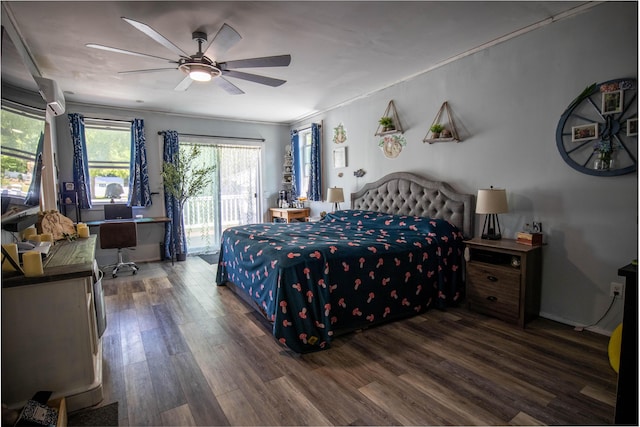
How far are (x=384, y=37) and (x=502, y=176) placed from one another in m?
1.67

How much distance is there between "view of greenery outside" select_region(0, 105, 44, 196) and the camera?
5.47 ft

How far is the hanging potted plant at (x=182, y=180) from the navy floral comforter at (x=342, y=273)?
6.98ft

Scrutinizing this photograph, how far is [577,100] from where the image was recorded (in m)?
2.64

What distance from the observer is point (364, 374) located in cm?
217

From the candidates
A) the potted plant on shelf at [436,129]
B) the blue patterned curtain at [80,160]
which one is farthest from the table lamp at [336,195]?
the blue patterned curtain at [80,160]

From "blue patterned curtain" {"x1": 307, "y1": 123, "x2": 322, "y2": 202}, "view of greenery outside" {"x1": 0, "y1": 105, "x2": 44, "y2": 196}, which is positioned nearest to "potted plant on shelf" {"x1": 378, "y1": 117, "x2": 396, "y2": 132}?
"blue patterned curtain" {"x1": 307, "y1": 123, "x2": 322, "y2": 202}

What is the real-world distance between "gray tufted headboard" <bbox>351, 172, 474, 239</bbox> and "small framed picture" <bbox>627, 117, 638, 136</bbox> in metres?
1.29

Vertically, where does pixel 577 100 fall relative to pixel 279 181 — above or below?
above

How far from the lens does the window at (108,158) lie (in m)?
5.16

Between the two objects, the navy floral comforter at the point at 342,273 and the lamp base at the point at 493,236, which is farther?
the lamp base at the point at 493,236

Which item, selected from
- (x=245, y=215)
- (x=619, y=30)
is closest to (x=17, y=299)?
(x=619, y=30)

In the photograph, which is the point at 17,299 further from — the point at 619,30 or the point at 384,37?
the point at 619,30

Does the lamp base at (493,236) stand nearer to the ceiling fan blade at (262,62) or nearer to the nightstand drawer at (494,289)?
the nightstand drawer at (494,289)

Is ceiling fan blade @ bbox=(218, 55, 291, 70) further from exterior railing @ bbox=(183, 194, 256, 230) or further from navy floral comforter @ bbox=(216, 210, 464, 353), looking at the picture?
exterior railing @ bbox=(183, 194, 256, 230)
